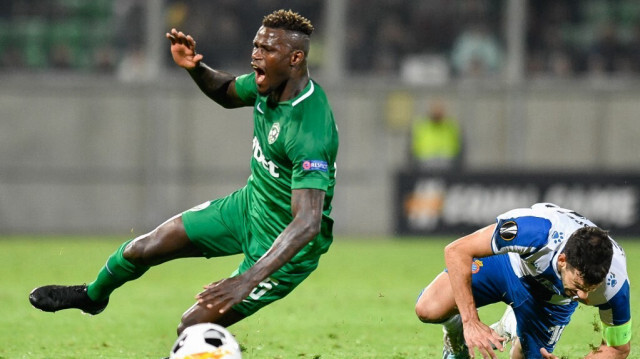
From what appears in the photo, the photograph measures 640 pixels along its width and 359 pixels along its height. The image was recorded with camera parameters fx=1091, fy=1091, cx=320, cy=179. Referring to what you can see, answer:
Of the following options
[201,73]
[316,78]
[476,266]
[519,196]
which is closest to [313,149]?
[201,73]

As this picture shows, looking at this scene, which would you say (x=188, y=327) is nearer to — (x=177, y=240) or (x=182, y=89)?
(x=177, y=240)

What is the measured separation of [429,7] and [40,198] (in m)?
7.67

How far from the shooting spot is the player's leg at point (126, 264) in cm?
690

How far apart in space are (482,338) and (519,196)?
11360mm

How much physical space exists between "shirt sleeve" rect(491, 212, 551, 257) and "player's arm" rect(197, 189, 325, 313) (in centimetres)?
104

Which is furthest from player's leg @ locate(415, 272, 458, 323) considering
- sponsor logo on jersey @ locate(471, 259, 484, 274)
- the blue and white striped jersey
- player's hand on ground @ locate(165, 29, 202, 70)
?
player's hand on ground @ locate(165, 29, 202, 70)

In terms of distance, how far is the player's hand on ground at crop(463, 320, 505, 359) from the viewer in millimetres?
5934

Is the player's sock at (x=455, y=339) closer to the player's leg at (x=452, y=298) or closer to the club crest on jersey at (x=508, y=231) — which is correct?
the player's leg at (x=452, y=298)

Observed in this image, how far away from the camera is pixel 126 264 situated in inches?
275

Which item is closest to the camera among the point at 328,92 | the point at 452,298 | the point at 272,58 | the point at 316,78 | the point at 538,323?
the point at 272,58

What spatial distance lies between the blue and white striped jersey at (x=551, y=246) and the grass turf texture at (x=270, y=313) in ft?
4.53

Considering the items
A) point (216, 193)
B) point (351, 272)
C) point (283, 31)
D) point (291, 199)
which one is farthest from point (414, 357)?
point (216, 193)

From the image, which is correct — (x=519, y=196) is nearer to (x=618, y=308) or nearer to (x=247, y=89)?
(x=247, y=89)

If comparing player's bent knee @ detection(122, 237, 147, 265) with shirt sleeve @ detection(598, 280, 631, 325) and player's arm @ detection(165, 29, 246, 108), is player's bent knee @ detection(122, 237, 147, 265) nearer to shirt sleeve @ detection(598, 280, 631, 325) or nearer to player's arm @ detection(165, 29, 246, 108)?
player's arm @ detection(165, 29, 246, 108)
